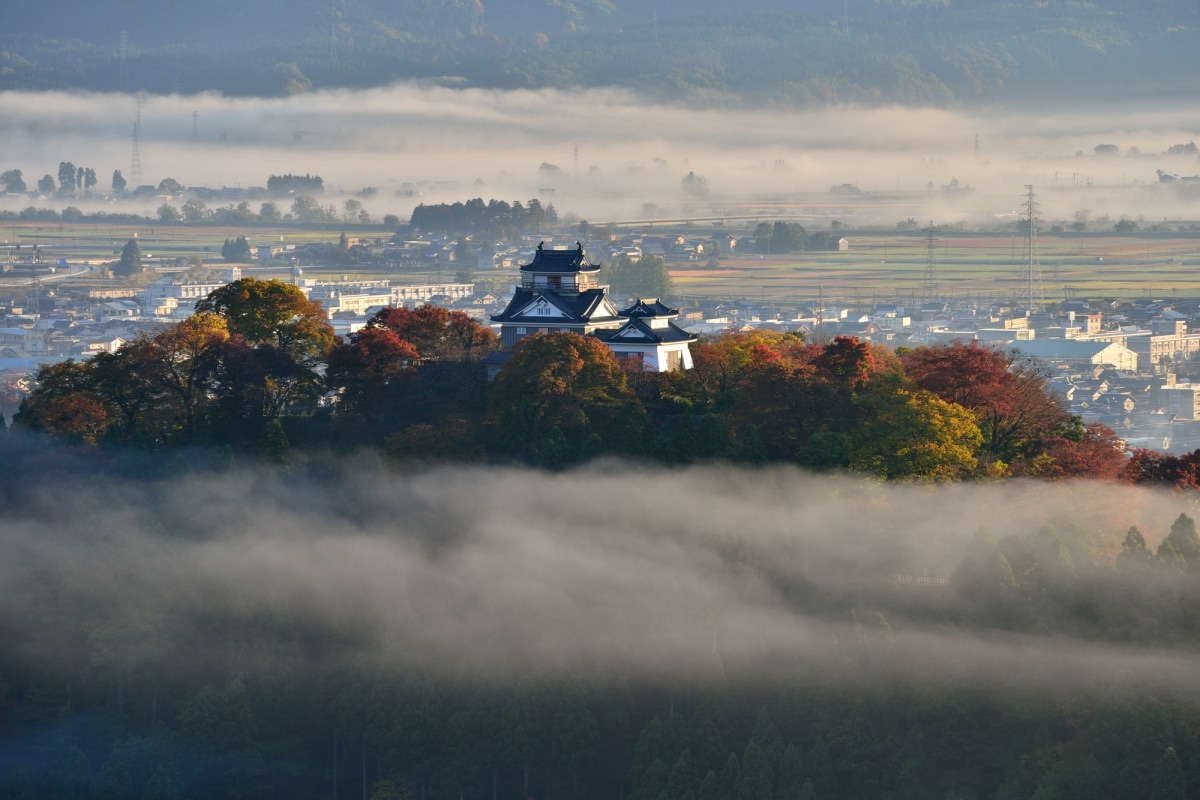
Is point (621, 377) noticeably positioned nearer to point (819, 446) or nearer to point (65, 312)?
point (819, 446)

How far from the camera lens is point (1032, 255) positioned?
463 feet

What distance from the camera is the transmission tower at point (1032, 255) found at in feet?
420

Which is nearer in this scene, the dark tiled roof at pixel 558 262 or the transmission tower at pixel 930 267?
the dark tiled roof at pixel 558 262

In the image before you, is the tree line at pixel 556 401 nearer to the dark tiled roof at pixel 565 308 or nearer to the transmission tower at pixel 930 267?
the dark tiled roof at pixel 565 308

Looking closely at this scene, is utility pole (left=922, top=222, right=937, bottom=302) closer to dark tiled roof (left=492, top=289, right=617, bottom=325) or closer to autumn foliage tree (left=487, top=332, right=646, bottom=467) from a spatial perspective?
dark tiled roof (left=492, top=289, right=617, bottom=325)

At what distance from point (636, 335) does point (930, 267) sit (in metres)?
105

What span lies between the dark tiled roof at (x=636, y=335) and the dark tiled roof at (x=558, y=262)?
6.01 ft

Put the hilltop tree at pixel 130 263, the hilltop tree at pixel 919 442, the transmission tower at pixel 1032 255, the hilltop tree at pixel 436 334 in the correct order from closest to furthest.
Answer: the hilltop tree at pixel 919 442 < the hilltop tree at pixel 436 334 < the transmission tower at pixel 1032 255 < the hilltop tree at pixel 130 263

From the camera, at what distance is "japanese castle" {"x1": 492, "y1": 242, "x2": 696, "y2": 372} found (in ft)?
135

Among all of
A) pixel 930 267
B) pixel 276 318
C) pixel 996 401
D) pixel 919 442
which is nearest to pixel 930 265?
pixel 930 267

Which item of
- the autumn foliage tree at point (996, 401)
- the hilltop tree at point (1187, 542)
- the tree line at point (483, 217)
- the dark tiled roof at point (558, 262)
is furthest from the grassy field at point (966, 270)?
the hilltop tree at point (1187, 542)

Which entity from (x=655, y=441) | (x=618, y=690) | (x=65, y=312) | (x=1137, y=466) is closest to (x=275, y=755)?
(x=618, y=690)

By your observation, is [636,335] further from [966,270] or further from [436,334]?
[966,270]

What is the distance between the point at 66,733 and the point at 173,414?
7.11 meters
